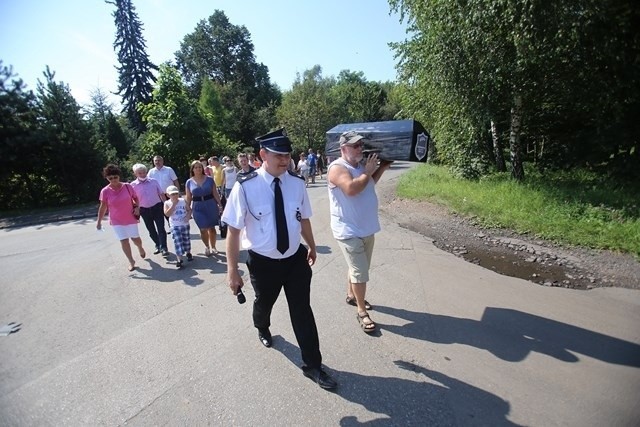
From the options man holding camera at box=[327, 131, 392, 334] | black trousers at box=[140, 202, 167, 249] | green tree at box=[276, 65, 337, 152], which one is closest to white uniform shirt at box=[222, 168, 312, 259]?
man holding camera at box=[327, 131, 392, 334]

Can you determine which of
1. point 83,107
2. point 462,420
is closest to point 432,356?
point 462,420

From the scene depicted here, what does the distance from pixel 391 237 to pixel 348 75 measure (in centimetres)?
7590

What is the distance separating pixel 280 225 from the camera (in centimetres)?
291

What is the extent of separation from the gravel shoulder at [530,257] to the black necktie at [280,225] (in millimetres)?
3867

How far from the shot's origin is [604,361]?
3076 mm

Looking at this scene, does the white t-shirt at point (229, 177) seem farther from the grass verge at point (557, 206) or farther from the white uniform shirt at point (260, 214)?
the grass verge at point (557, 206)

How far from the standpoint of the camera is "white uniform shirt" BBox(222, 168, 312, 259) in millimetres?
2904

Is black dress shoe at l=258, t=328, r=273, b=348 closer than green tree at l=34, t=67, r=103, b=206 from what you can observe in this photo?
Yes

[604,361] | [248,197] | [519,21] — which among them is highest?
[519,21]

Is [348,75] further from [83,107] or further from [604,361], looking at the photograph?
[604,361]

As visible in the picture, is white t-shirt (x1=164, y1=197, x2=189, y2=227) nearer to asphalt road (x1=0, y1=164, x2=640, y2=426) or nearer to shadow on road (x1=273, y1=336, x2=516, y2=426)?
asphalt road (x1=0, y1=164, x2=640, y2=426)

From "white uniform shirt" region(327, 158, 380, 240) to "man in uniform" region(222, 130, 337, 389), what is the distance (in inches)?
27.8

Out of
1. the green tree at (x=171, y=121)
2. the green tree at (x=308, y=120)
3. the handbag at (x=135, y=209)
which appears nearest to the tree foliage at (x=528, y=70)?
the handbag at (x=135, y=209)

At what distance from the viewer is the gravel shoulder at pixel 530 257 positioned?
4.76 meters
